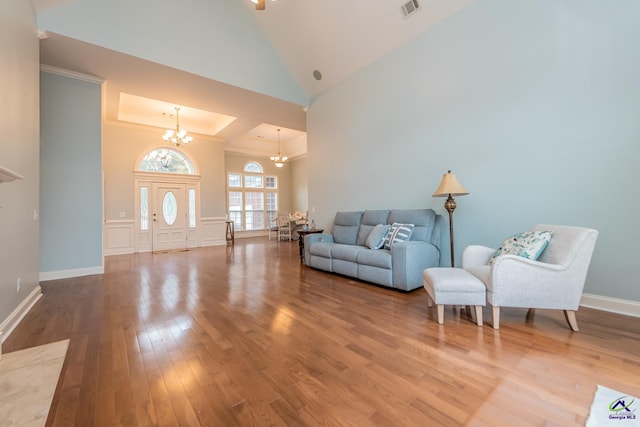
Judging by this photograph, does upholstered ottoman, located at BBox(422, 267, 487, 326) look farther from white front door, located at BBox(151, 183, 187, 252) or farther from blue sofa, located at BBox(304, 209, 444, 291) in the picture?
white front door, located at BBox(151, 183, 187, 252)

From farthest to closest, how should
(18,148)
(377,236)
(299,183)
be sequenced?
(299,183)
(377,236)
(18,148)

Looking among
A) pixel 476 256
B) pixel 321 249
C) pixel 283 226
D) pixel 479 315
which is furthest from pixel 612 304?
pixel 283 226

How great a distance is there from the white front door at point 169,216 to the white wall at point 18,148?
4.26 meters

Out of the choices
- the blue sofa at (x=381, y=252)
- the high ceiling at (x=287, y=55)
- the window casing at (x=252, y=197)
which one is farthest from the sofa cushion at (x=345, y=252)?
the window casing at (x=252, y=197)

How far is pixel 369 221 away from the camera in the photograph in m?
4.34

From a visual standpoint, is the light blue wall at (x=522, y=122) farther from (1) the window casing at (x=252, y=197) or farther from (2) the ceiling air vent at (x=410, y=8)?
(1) the window casing at (x=252, y=197)

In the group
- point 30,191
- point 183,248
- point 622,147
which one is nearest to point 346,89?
point 622,147

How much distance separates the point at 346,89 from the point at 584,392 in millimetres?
5013

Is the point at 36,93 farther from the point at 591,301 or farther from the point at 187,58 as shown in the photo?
the point at 591,301

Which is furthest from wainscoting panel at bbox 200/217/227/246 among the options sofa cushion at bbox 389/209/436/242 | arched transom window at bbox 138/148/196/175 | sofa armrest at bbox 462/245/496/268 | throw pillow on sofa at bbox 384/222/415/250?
sofa armrest at bbox 462/245/496/268

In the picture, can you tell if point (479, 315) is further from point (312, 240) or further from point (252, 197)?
point (252, 197)

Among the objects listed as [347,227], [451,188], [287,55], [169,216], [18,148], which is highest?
[287,55]

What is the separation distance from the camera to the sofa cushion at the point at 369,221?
4.15 metres

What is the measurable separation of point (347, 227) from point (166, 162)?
6.17 meters
